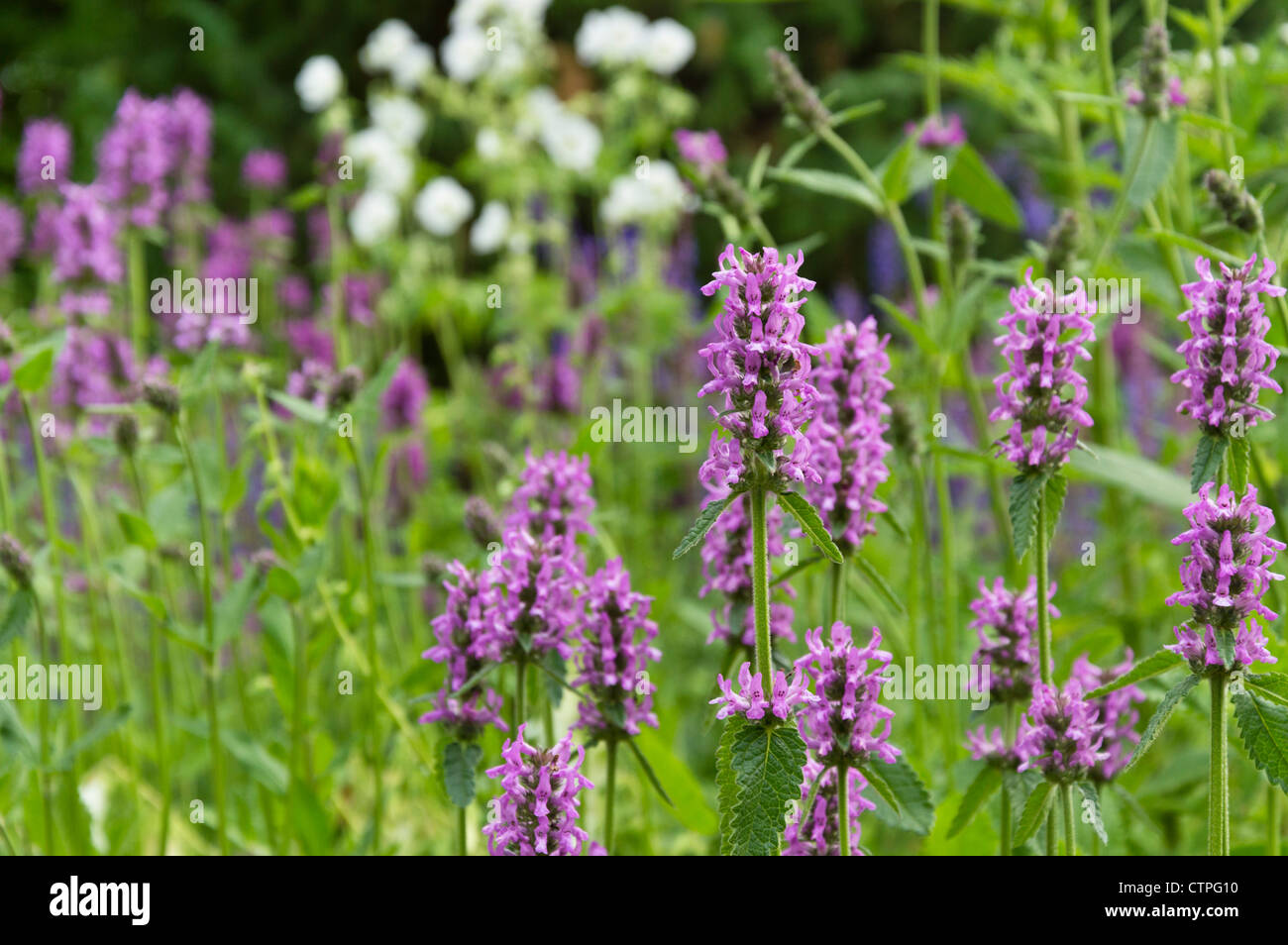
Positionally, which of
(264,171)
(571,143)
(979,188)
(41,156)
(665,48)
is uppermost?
(665,48)

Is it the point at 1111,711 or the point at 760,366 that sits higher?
the point at 760,366

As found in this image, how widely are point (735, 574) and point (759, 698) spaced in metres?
0.37

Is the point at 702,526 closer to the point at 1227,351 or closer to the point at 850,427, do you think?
the point at 850,427

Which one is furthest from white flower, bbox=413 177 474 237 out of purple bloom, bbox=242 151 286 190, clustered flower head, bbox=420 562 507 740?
clustered flower head, bbox=420 562 507 740

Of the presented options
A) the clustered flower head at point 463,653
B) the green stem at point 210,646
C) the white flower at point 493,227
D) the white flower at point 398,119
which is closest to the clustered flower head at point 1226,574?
the clustered flower head at point 463,653

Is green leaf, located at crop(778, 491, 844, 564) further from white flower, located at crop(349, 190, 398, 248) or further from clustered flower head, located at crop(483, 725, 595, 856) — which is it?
white flower, located at crop(349, 190, 398, 248)

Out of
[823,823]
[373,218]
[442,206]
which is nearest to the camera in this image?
[823,823]

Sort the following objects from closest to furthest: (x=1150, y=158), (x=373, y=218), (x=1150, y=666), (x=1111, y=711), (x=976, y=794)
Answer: (x=1150, y=666) < (x=976, y=794) < (x=1111, y=711) < (x=1150, y=158) < (x=373, y=218)

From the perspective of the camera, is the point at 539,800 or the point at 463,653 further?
the point at 463,653

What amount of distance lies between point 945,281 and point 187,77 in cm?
647

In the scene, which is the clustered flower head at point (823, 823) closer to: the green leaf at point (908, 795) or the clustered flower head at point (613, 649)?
the green leaf at point (908, 795)

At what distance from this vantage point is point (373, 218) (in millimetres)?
4281

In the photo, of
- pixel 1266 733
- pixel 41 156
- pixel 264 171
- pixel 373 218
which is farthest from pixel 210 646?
pixel 264 171

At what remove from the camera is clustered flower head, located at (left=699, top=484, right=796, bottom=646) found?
168 centimetres
